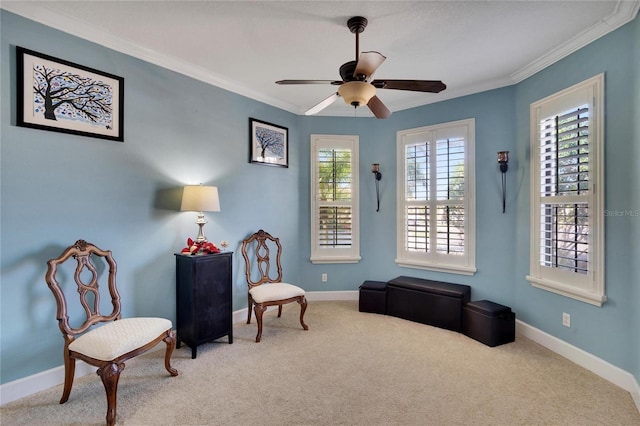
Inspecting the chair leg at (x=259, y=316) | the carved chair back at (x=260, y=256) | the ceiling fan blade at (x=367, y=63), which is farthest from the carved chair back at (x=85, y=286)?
the ceiling fan blade at (x=367, y=63)

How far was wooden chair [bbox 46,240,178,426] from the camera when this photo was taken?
1986mm

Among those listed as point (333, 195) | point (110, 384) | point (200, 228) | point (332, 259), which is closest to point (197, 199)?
point (200, 228)

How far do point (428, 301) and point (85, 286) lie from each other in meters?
3.34

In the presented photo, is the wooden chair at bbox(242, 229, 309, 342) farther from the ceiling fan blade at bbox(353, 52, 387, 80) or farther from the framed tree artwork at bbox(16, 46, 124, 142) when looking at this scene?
the ceiling fan blade at bbox(353, 52, 387, 80)

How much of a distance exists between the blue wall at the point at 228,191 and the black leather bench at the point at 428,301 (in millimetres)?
322

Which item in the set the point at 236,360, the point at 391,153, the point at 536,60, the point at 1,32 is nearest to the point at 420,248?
the point at 391,153

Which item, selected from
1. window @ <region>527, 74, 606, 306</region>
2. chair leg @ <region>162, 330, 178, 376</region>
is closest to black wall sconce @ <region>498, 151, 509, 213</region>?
window @ <region>527, 74, 606, 306</region>

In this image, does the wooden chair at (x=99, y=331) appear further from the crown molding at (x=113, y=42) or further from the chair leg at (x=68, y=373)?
the crown molding at (x=113, y=42)

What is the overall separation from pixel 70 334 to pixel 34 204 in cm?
98

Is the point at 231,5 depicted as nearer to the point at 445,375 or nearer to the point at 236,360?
the point at 236,360

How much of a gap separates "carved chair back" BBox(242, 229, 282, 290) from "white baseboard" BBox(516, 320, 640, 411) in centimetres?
280

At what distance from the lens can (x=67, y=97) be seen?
96.6 inches

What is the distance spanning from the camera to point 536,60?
3041 millimetres

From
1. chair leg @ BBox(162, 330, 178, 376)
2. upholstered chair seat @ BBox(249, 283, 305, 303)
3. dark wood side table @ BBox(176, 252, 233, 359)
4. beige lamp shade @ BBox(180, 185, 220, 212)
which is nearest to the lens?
chair leg @ BBox(162, 330, 178, 376)
